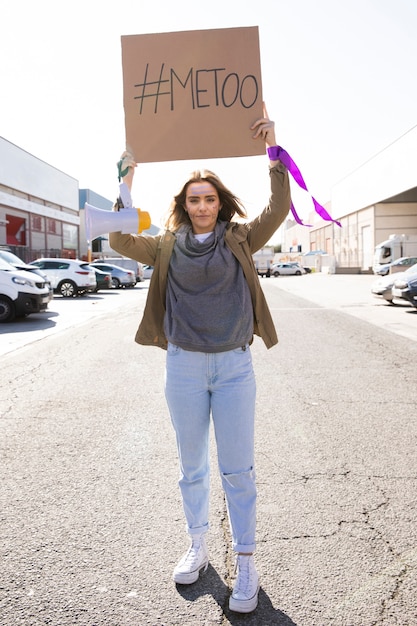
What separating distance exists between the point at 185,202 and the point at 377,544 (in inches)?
75.6

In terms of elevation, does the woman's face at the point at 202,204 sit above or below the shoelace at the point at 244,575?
above

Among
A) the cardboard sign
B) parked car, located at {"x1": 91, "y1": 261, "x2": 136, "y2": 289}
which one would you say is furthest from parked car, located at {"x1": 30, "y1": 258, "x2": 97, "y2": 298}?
the cardboard sign

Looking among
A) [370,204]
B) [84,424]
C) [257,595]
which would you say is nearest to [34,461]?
[84,424]

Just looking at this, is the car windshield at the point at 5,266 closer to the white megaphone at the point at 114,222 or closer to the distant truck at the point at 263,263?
the white megaphone at the point at 114,222

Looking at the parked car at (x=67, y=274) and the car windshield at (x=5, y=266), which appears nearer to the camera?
the car windshield at (x=5, y=266)

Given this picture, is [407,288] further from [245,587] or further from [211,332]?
[245,587]

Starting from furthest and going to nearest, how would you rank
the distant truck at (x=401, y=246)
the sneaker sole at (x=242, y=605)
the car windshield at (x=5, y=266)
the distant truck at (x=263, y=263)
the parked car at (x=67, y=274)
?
the distant truck at (x=263, y=263), the distant truck at (x=401, y=246), the parked car at (x=67, y=274), the car windshield at (x=5, y=266), the sneaker sole at (x=242, y=605)

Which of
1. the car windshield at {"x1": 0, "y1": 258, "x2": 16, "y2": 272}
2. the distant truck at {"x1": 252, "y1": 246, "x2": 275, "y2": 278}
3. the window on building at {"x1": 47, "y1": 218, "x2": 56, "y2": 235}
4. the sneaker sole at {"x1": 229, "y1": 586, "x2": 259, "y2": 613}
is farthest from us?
the window on building at {"x1": 47, "y1": 218, "x2": 56, "y2": 235}

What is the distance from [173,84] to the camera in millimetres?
2527

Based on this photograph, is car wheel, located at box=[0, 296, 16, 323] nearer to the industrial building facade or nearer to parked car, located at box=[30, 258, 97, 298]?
parked car, located at box=[30, 258, 97, 298]

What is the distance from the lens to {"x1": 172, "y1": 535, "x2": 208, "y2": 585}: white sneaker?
2.43 metres

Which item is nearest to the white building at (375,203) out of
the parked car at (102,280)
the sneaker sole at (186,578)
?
the parked car at (102,280)

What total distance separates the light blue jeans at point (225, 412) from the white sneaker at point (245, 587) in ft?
0.18

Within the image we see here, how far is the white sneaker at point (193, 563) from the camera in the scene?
2.43 m
